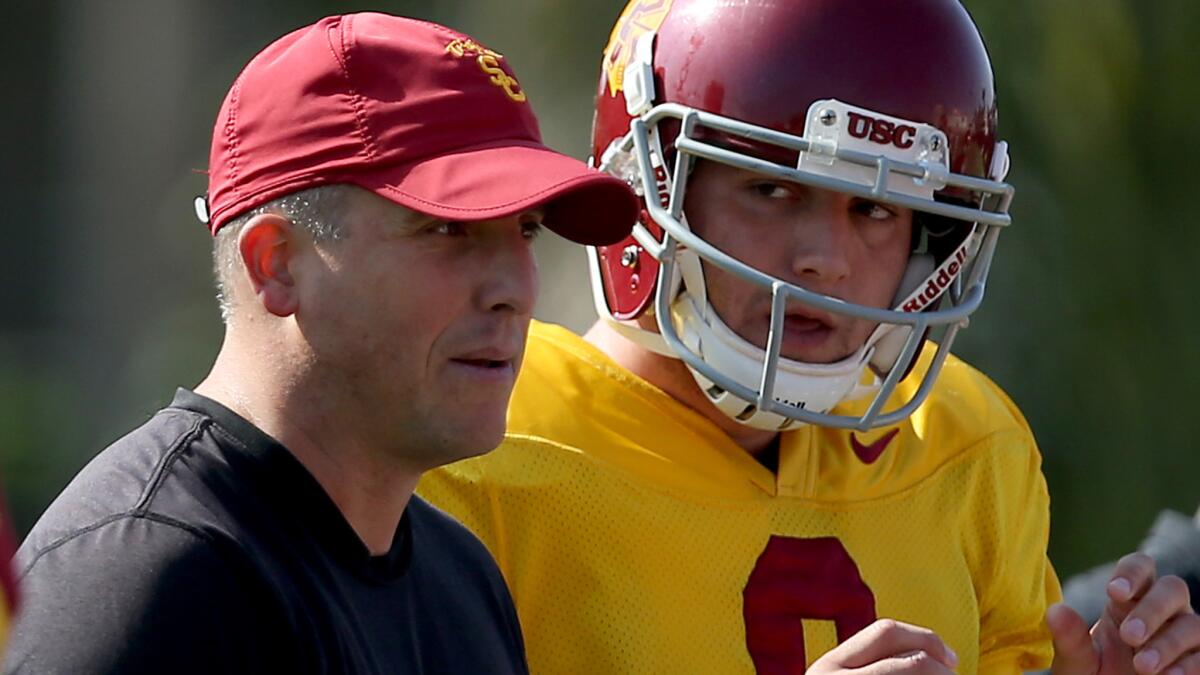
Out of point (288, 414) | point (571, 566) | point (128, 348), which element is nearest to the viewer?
point (288, 414)

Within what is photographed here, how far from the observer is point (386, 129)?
1845 mm

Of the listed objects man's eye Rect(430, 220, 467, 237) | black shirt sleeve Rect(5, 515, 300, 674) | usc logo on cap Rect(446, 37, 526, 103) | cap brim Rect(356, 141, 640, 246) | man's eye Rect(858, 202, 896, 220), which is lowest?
black shirt sleeve Rect(5, 515, 300, 674)

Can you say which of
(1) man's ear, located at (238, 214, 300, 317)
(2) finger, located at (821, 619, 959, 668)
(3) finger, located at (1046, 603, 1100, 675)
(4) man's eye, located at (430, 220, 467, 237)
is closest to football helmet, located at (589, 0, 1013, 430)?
(3) finger, located at (1046, 603, 1100, 675)

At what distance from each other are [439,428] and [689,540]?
0.68 meters

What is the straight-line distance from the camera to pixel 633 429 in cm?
253

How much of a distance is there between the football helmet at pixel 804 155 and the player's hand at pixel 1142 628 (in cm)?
34

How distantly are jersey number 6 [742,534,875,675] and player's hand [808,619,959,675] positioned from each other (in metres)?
0.41

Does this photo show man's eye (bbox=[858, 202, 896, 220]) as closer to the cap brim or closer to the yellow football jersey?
the yellow football jersey

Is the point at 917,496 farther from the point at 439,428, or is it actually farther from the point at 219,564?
the point at 219,564

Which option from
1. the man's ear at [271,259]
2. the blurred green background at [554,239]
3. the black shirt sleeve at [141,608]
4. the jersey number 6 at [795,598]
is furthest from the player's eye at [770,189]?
the blurred green background at [554,239]

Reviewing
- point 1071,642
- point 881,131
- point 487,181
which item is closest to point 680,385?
point 881,131

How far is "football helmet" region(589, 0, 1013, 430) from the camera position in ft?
8.00

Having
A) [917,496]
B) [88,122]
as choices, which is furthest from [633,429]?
[88,122]

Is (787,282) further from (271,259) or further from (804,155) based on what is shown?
(271,259)
